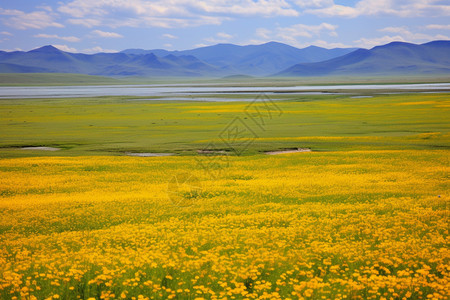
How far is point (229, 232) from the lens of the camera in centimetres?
1552

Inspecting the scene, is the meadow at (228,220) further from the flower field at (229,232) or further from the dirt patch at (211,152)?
the dirt patch at (211,152)

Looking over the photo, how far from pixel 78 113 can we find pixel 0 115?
38.2 ft

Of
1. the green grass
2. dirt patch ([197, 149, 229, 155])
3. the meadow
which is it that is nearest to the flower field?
the meadow

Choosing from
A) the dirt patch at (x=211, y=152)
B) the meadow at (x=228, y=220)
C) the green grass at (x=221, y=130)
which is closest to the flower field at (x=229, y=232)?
the meadow at (x=228, y=220)

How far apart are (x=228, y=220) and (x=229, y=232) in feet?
5.06

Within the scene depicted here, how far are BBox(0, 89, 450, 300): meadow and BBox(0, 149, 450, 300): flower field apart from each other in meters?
0.06

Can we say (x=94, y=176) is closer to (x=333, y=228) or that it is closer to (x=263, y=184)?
(x=263, y=184)

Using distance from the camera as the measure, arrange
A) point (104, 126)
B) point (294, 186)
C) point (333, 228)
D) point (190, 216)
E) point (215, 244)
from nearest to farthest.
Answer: point (215, 244)
point (333, 228)
point (190, 216)
point (294, 186)
point (104, 126)

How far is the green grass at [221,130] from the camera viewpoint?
3866 cm

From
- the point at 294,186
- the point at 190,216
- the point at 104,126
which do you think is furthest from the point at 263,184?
the point at 104,126

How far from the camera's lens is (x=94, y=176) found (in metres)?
26.9

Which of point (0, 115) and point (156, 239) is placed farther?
point (0, 115)

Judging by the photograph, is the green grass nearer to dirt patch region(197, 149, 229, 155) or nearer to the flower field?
dirt patch region(197, 149, 229, 155)

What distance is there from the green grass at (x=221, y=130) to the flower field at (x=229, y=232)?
→ 9.71 metres
